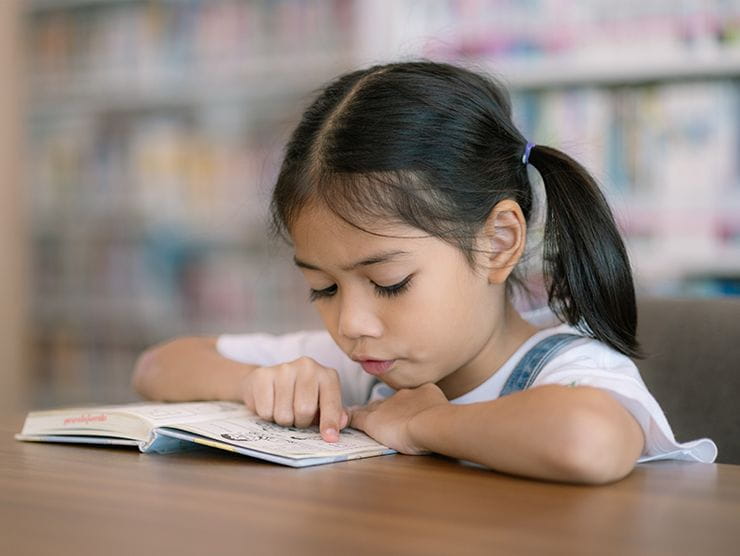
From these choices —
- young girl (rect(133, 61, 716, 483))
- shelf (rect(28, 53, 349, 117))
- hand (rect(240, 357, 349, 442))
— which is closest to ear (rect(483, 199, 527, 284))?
young girl (rect(133, 61, 716, 483))

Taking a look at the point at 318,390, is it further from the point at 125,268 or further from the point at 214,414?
the point at 125,268

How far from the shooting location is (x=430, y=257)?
1020 millimetres

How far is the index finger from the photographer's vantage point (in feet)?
2.97

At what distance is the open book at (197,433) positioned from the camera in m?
0.83

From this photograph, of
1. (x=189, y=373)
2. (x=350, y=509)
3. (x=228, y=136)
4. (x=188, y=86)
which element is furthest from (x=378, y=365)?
(x=188, y=86)

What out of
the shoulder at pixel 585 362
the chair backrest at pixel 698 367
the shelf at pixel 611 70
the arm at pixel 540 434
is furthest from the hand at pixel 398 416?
the shelf at pixel 611 70

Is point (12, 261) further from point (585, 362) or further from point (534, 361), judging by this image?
point (585, 362)

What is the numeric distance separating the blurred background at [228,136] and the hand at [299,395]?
1.23 metres

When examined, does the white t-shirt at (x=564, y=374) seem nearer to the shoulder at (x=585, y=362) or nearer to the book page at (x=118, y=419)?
the shoulder at (x=585, y=362)

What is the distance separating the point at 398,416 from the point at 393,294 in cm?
14

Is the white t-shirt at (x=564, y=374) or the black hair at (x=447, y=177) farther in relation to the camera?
the black hair at (x=447, y=177)

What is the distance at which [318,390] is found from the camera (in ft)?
3.21

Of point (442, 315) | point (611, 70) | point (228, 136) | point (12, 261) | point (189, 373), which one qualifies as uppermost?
point (611, 70)

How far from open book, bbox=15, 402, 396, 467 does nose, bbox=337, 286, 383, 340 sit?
0.10 meters
